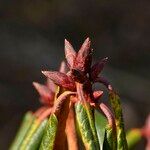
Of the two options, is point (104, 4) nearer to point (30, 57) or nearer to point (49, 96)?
point (30, 57)

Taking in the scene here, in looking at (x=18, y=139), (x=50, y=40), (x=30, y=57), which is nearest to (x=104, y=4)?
(x=50, y=40)

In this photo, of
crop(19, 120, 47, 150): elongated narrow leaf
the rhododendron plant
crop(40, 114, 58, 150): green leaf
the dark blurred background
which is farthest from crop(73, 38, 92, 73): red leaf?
the dark blurred background

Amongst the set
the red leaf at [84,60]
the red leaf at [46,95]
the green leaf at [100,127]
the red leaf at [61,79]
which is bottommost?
the green leaf at [100,127]

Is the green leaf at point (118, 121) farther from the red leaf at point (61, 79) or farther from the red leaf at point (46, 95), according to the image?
the red leaf at point (46, 95)

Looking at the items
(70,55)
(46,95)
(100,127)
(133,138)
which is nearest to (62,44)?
(133,138)

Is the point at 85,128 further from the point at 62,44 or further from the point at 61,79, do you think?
the point at 62,44

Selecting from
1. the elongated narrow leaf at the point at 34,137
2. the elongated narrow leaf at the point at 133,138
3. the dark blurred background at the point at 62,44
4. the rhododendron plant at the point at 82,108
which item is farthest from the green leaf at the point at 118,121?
the dark blurred background at the point at 62,44
